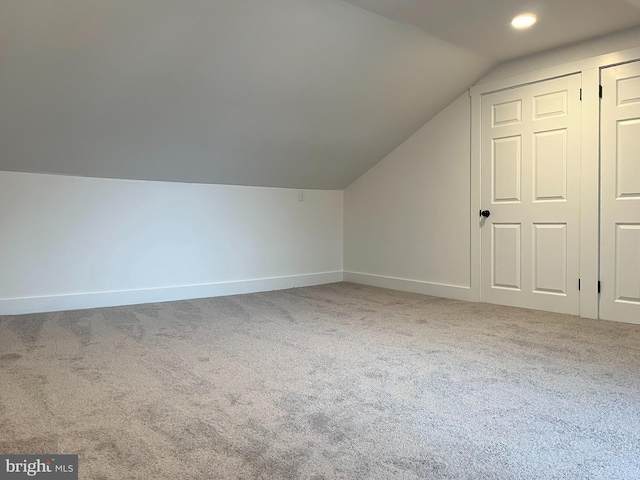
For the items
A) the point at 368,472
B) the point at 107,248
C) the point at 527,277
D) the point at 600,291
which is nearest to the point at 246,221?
the point at 107,248

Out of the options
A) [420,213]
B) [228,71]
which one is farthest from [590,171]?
[228,71]

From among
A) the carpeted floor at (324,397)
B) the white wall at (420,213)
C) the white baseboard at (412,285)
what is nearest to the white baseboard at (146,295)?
the carpeted floor at (324,397)

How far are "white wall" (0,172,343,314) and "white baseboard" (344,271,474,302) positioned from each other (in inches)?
20.5

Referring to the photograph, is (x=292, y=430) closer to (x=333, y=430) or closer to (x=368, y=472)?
(x=333, y=430)

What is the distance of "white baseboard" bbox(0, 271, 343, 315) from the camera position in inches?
149

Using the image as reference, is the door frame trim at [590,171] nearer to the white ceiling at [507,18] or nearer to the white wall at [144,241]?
the white ceiling at [507,18]

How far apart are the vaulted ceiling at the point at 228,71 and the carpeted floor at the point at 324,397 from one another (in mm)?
1512

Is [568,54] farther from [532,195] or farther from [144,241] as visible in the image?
[144,241]

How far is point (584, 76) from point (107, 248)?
174 inches

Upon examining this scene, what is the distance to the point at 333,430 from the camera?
1724 millimetres

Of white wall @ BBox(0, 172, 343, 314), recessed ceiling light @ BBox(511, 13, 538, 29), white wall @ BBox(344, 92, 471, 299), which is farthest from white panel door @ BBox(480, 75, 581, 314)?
white wall @ BBox(0, 172, 343, 314)

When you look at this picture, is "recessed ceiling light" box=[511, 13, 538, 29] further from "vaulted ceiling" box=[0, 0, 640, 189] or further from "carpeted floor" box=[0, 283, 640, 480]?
"carpeted floor" box=[0, 283, 640, 480]

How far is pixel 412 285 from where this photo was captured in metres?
5.12

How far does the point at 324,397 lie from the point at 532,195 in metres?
3.03
